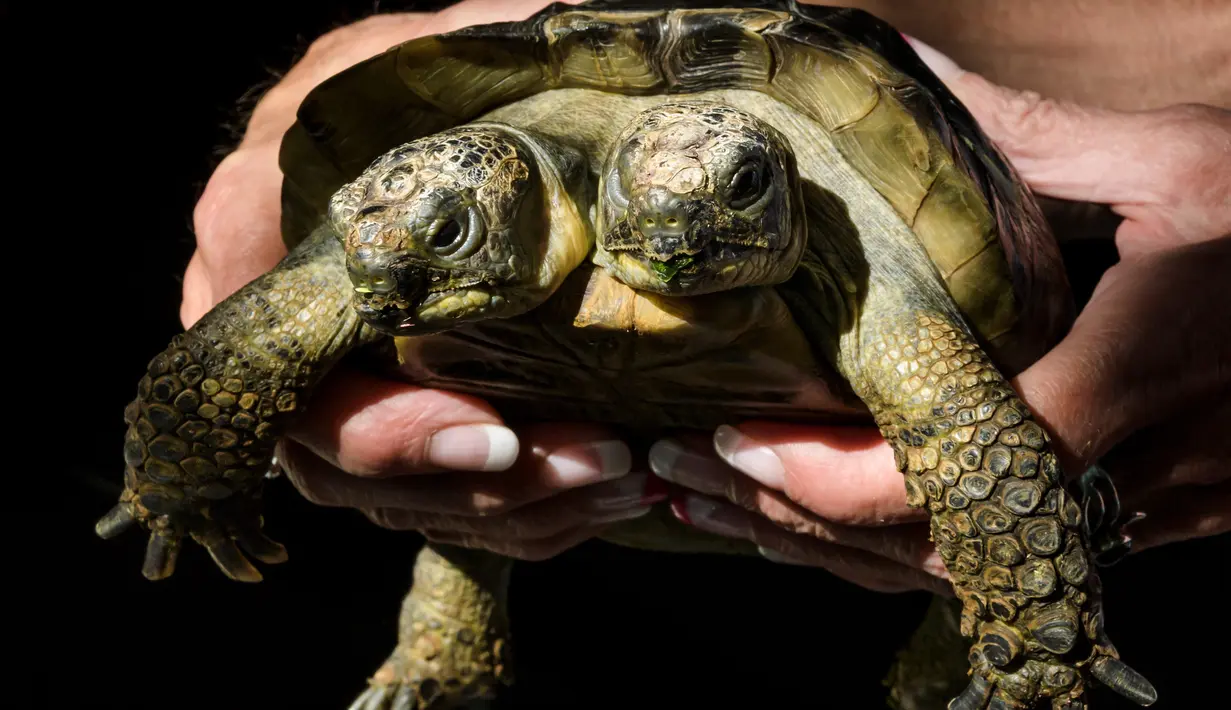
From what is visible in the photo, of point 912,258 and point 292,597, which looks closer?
point 912,258

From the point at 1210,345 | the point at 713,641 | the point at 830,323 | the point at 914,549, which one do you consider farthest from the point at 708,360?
the point at 713,641

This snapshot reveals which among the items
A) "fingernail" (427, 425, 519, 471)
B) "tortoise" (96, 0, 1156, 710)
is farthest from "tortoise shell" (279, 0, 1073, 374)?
"fingernail" (427, 425, 519, 471)

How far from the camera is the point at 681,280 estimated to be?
1231mm

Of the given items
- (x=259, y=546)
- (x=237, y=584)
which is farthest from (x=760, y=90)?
(x=237, y=584)

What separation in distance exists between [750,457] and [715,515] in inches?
10.5

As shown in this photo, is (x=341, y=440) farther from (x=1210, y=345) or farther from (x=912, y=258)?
(x=1210, y=345)

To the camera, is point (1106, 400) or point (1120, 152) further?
point (1120, 152)

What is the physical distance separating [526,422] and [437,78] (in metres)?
0.60

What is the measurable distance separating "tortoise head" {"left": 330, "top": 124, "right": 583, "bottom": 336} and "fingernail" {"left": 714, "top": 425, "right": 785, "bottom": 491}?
485 millimetres

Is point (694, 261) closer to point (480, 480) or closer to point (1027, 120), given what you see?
point (480, 480)

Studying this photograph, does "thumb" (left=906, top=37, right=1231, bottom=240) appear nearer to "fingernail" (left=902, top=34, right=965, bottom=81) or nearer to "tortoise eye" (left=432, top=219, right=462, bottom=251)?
"fingernail" (left=902, top=34, right=965, bottom=81)

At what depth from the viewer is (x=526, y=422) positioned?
1800 millimetres

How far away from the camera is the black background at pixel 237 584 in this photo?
2.82 m

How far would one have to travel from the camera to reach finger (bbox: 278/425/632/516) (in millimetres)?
1687
